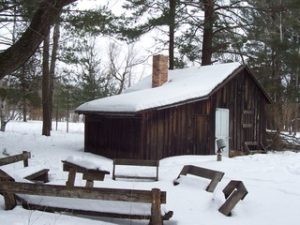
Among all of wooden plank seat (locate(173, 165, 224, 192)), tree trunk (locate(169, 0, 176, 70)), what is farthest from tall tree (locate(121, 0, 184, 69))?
wooden plank seat (locate(173, 165, 224, 192))

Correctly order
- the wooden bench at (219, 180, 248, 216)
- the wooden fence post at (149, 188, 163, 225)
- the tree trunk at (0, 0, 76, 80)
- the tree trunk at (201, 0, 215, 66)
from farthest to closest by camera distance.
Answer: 1. the tree trunk at (201, 0, 215, 66)
2. the tree trunk at (0, 0, 76, 80)
3. the wooden bench at (219, 180, 248, 216)
4. the wooden fence post at (149, 188, 163, 225)

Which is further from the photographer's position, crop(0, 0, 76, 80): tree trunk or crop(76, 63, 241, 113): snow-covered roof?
crop(76, 63, 241, 113): snow-covered roof

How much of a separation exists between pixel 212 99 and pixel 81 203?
40.8 feet

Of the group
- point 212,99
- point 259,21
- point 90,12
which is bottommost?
point 212,99

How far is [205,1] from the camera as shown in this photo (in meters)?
25.2

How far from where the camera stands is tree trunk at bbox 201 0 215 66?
83.5 ft

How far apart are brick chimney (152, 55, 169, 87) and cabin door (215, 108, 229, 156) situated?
3.40 metres

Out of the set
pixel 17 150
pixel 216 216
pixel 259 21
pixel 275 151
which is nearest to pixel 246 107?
pixel 275 151

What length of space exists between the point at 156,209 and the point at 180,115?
10918mm

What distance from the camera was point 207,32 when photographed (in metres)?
27.2

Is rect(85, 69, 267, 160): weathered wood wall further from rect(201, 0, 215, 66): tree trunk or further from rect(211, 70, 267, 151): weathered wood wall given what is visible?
rect(201, 0, 215, 66): tree trunk

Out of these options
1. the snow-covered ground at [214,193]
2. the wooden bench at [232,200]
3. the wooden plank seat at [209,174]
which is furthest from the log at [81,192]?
the wooden plank seat at [209,174]

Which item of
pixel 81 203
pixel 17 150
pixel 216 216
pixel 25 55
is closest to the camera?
pixel 81 203

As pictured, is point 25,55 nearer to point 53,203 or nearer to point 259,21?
point 53,203
